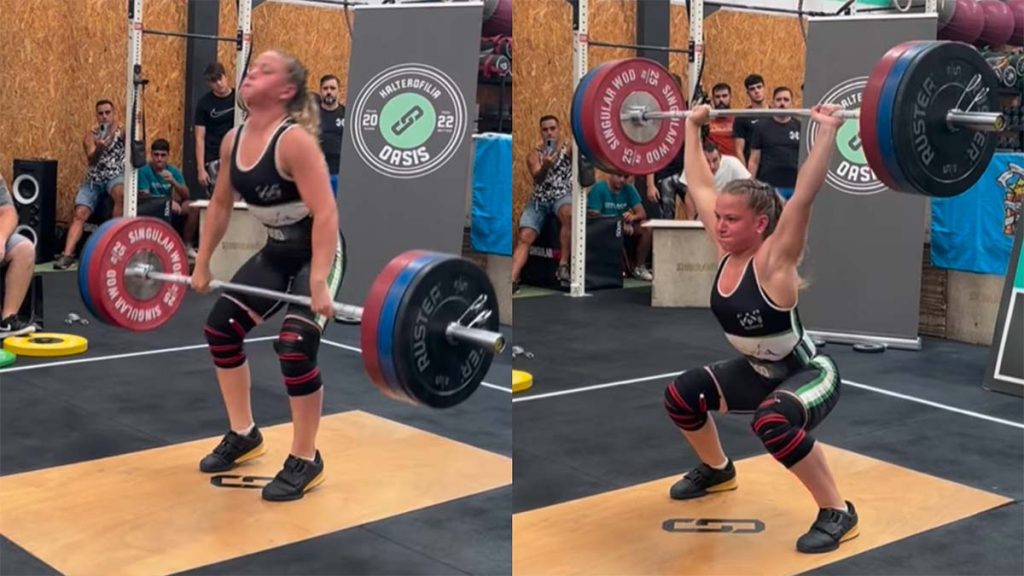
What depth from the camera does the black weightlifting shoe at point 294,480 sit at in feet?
8.46

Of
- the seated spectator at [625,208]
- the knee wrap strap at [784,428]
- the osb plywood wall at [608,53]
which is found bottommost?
the knee wrap strap at [784,428]

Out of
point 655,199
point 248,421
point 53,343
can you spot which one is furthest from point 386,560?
point 655,199

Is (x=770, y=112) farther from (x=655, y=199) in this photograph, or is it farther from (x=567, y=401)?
(x=655, y=199)

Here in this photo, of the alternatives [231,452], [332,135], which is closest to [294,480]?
[231,452]

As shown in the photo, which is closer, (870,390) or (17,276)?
(870,390)

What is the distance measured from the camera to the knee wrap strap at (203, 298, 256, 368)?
8.73 feet

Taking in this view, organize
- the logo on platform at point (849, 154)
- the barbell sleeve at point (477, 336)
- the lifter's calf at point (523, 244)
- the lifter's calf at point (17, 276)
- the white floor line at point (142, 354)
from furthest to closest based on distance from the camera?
the lifter's calf at point (523, 244) < the logo on platform at point (849, 154) < the lifter's calf at point (17, 276) < the white floor line at point (142, 354) < the barbell sleeve at point (477, 336)

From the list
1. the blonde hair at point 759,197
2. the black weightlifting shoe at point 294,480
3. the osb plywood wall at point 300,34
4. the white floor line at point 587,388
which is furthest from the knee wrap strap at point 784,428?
the osb plywood wall at point 300,34

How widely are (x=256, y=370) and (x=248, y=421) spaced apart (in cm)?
111

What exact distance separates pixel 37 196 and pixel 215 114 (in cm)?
104

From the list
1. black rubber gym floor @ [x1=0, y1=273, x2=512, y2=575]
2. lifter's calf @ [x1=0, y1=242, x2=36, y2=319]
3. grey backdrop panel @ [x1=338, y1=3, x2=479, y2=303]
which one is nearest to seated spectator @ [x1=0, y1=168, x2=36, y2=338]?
lifter's calf @ [x1=0, y1=242, x2=36, y2=319]

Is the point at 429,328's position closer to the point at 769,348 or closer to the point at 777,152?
the point at 769,348

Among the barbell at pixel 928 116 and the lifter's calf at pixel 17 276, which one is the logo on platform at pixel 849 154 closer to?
the barbell at pixel 928 116

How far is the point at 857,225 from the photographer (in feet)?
14.8
